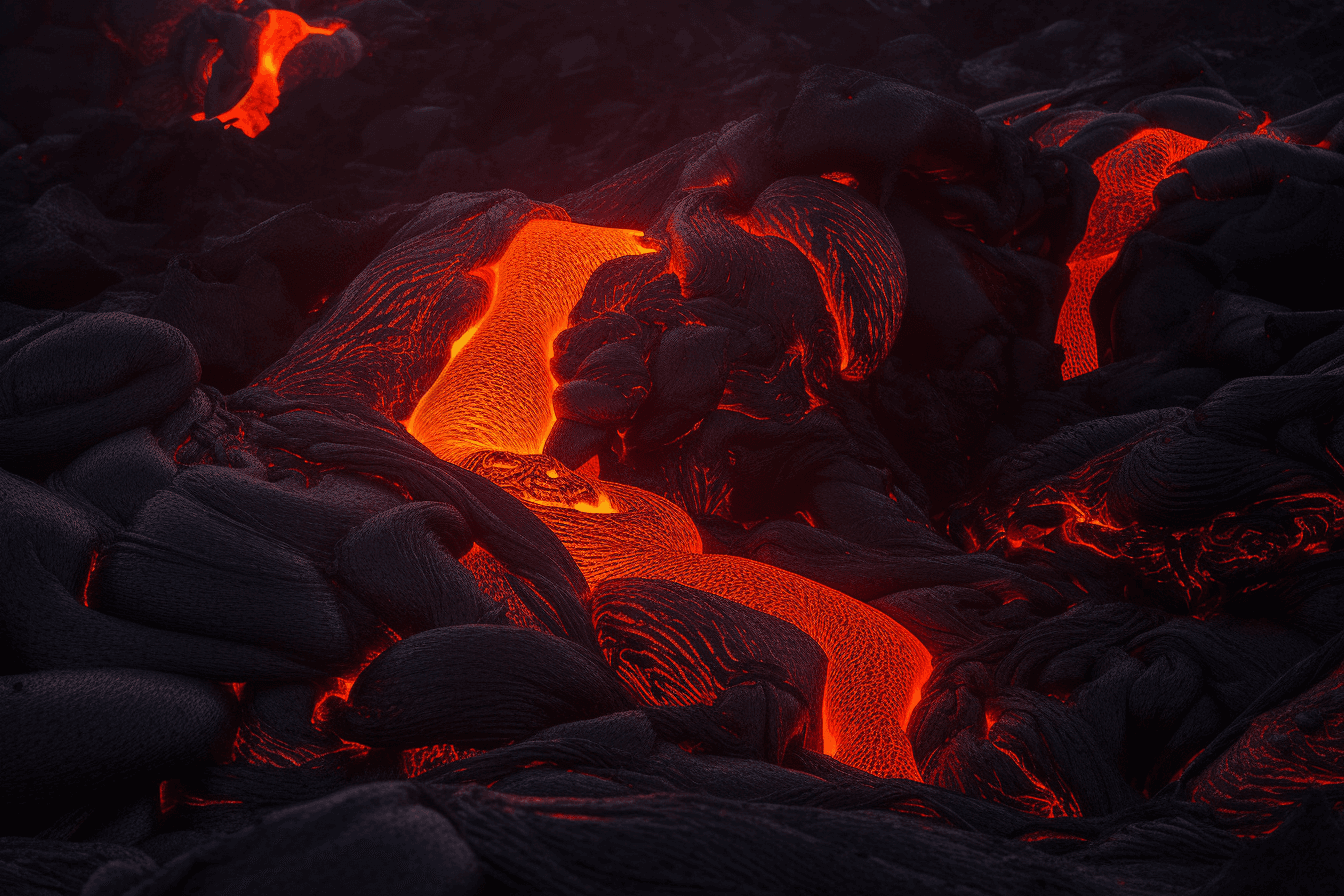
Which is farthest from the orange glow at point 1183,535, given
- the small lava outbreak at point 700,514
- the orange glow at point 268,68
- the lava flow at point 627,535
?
the orange glow at point 268,68

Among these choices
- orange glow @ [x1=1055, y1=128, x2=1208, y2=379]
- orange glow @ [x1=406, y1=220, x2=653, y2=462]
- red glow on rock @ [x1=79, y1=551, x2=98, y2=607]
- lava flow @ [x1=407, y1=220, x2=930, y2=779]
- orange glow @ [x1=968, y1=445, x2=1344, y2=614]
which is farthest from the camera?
orange glow @ [x1=1055, y1=128, x2=1208, y2=379]

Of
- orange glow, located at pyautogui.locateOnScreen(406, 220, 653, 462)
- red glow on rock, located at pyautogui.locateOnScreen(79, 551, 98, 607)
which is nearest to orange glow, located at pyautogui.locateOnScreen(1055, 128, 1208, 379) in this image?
orange glow, located at pyautogui.locateOnScreen(406, 220, 653, 462)

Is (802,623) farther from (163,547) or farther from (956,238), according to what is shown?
(956,238)

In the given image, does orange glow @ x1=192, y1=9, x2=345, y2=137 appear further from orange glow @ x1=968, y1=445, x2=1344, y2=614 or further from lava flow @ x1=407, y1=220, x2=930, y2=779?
orange glow @ x1=968, y1=445, x2=1344, y2=614

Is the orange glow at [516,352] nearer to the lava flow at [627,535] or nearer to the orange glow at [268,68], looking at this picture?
the lava flow at [627,535]

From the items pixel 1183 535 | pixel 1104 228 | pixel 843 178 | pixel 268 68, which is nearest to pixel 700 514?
pixel 1183 535

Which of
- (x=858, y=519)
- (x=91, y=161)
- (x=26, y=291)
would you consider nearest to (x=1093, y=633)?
(x=858, y=519)

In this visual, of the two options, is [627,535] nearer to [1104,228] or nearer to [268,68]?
[1104,228]
